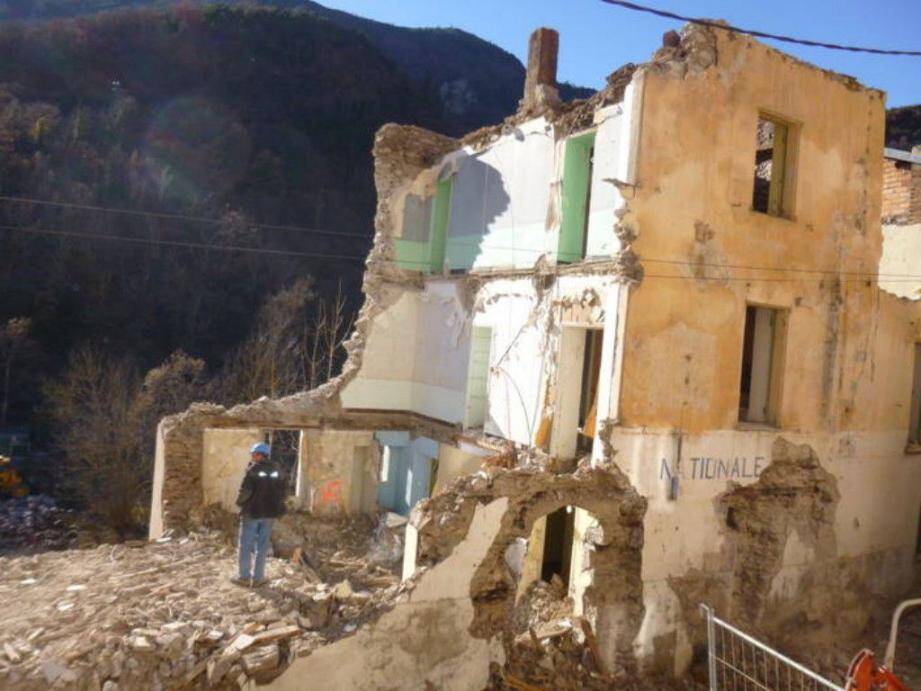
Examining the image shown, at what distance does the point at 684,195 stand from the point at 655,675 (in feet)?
21.1

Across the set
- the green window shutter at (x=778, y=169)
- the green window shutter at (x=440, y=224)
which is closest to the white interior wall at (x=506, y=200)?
the green window shutter at (x=440, y=224)

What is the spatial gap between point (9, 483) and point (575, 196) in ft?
77.9

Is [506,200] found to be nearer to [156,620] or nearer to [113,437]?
[156,620]

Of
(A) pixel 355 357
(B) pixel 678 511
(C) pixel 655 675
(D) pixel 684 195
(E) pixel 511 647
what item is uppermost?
(D) pixel 684 195

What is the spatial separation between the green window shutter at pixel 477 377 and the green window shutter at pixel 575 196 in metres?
2.58

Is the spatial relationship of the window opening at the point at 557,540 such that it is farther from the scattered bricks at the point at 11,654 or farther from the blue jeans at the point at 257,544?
the scattered bricks at the point at 11,654

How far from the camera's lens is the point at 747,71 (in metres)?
10.4

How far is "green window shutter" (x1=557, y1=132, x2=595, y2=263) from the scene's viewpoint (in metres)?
11.7

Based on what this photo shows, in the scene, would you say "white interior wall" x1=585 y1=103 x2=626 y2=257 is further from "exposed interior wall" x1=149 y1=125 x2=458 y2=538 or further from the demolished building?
"exposed interior wall" x1=149 y1=125 x2=458 y2=538

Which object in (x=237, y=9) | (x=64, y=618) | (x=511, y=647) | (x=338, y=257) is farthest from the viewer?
(x=237, y=9)

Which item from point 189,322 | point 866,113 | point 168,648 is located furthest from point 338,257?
point 168,648

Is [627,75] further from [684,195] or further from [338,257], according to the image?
[338,257]

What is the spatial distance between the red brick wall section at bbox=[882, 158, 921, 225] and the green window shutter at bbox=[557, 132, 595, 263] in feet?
21.2

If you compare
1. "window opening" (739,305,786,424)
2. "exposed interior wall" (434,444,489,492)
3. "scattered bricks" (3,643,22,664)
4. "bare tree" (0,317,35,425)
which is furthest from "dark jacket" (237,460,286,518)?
"bare tree" (0,317,35,425)
